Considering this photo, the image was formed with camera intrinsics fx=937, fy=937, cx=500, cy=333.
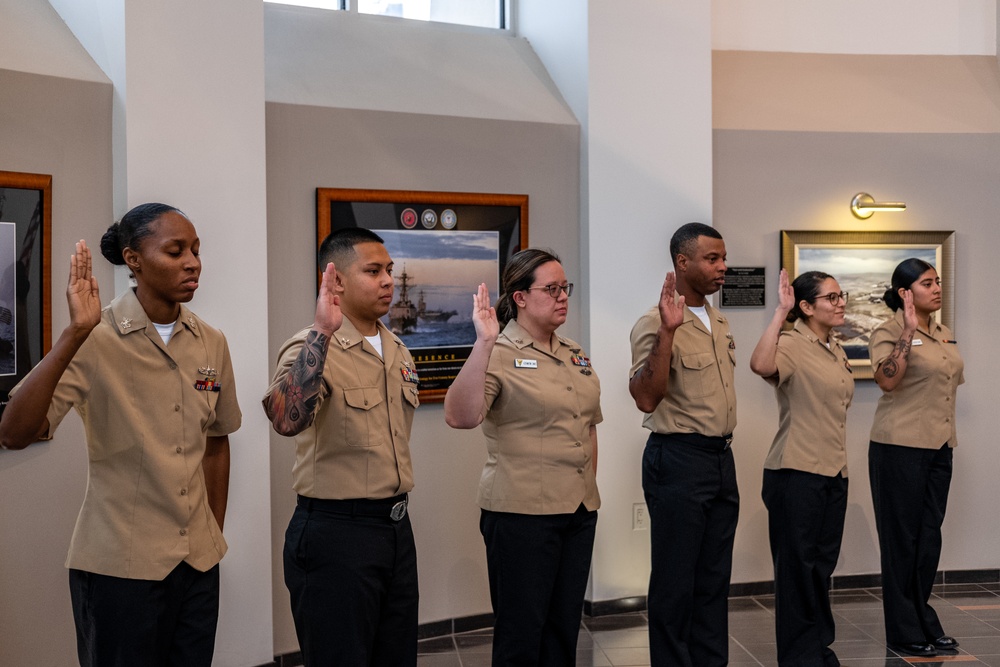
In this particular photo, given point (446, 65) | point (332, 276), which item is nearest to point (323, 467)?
point (332, 276)

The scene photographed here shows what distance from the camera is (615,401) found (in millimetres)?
5121

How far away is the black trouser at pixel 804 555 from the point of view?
13.6ft

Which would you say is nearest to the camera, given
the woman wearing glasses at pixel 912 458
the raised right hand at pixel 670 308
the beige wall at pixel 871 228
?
the raised right hand at pixel 670 308

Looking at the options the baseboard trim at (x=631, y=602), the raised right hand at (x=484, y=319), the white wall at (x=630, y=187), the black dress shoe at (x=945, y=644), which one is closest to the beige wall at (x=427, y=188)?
the baseboard trim at (x=631, y=602)

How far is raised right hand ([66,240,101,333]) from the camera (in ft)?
7.40

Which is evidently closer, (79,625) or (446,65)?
(79,625)

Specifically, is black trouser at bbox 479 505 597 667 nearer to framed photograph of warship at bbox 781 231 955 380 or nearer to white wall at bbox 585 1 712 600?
white wall at bbox 585 1 712 600

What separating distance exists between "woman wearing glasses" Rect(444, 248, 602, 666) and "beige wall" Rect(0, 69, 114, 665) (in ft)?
5.85

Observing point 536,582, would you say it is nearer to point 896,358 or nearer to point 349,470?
point 349,470

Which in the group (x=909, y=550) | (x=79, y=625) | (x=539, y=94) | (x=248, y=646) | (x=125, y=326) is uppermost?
(x=539, y=94)

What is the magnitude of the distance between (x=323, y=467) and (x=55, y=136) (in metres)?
2.06

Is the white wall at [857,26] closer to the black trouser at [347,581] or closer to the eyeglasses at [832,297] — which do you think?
the eyeglasses at [832,297]

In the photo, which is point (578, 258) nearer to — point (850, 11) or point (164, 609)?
point (850, 11)

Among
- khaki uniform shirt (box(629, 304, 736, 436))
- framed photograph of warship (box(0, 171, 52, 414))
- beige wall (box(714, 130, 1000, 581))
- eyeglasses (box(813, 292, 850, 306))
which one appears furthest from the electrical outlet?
framed photograph of warship (box(0, 171, 52, 414))
